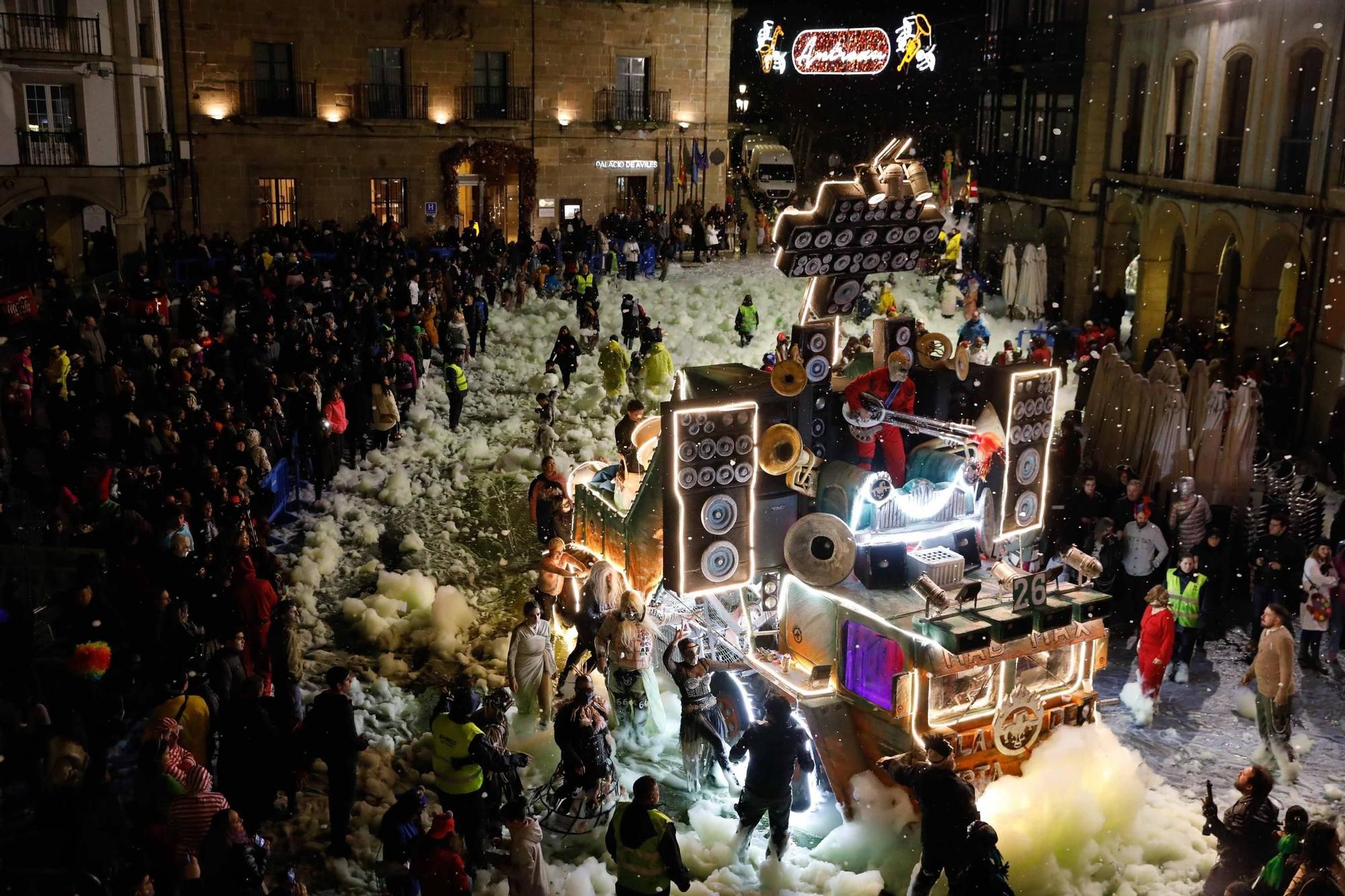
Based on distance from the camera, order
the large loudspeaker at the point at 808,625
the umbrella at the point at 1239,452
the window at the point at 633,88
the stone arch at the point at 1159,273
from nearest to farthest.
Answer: the large loudspeaker at the point at 808,625
the umbrella at the point at 1239,452
the stone arch at the point at 1159,273
the window at the point at 633,88

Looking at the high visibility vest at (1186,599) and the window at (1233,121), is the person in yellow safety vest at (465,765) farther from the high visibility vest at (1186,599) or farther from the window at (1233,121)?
the window at (1233,121)

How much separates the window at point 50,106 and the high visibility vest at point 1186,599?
87.0ft

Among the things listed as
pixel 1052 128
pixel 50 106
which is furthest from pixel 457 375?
pixel 1052 128

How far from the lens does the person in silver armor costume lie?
10375 mm

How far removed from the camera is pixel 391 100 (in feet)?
121

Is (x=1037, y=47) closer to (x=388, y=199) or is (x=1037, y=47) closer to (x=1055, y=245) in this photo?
(x=1055, y=245)

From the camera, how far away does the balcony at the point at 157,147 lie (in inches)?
1248

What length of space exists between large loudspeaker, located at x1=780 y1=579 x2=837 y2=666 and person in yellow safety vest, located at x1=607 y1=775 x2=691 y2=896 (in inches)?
116

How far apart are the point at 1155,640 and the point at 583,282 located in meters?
15.9

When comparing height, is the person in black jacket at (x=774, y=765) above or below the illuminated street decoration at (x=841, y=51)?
below

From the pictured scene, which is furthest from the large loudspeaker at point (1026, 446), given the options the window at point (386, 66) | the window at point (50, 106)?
the window at point (386, 66)

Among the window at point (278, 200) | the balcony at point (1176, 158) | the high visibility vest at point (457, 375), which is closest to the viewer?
the high visibility vest at point (457, 375)

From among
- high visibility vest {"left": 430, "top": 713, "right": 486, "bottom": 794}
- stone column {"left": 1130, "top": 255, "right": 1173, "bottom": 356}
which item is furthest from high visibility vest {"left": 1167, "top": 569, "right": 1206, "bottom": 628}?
stone column {"left": 1130, "top": 255, "right": 1173, "bottom": 356}

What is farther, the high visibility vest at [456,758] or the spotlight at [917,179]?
the spotlight at [917,179]
